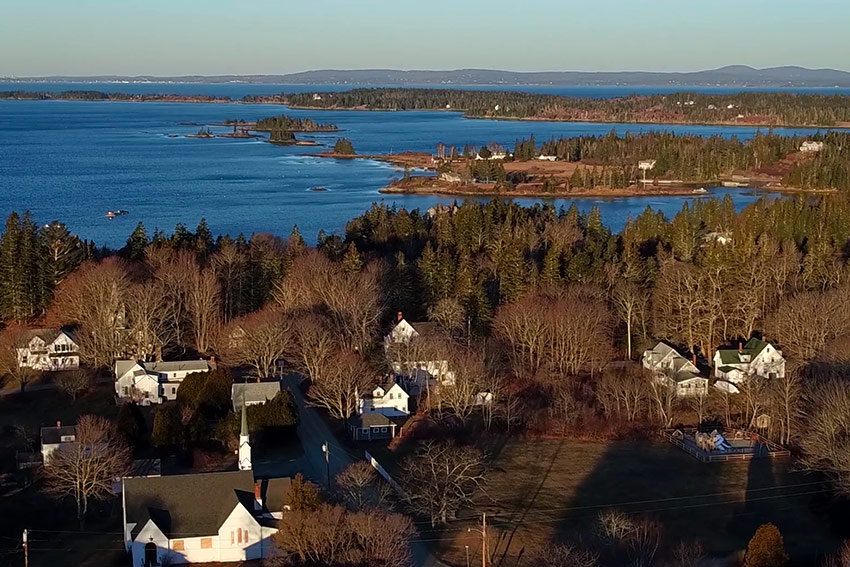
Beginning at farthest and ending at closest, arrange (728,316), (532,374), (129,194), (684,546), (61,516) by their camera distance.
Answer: (129,194) → (728,316) → (532,374) → (61,516) → (684,546)

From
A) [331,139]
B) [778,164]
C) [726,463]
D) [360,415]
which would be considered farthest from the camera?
[331,139]

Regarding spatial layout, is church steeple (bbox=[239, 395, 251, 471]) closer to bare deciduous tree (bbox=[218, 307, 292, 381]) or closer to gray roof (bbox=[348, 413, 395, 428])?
gray roof (bbox=[348, 413, 395, 428])

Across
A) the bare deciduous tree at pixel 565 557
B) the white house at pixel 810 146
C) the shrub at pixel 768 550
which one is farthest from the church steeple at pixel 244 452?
the white house at pixel 810 146

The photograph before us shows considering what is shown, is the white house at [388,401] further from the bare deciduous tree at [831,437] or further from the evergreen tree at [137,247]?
the evergreen tree at [137,247]

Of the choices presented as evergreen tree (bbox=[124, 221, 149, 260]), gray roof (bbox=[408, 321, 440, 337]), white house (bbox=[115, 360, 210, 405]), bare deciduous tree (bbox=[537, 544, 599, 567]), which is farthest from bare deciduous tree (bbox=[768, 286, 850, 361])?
evergreen tree (bbox=[124, 221, 149, 260])

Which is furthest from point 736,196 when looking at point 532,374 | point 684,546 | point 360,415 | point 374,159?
point 684,546

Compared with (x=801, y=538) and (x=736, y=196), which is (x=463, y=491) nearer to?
(x=801, y=538)
